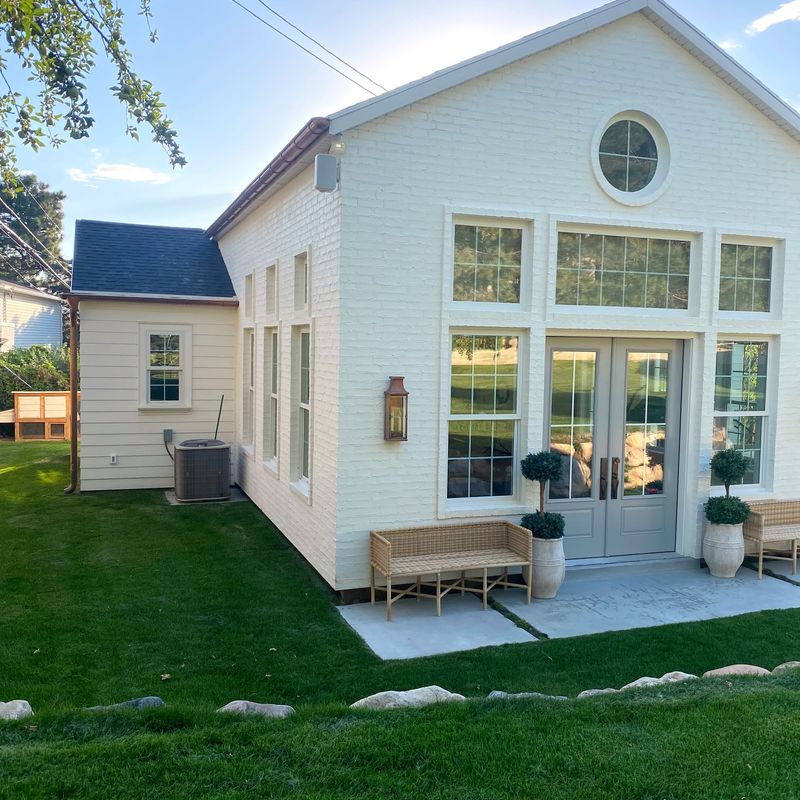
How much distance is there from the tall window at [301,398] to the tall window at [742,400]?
4.70m

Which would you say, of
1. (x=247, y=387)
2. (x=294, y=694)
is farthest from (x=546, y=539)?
(x=247, y=387)

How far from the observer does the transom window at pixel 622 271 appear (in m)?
8.12

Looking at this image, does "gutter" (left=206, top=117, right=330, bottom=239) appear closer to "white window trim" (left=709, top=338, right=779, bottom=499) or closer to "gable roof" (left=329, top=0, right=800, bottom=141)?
"gable roof" (left=329, top=0, right=800, bottom=141)

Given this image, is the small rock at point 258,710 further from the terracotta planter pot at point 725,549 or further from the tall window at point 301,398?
the terracotta planter pot at point 725,549

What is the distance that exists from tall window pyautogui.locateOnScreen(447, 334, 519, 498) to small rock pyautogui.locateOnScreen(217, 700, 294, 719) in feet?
11.9

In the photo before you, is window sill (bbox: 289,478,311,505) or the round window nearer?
the round window

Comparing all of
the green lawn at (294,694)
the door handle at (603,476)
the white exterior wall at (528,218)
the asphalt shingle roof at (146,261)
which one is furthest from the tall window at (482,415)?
the asphalt shingle roof at (146,261)

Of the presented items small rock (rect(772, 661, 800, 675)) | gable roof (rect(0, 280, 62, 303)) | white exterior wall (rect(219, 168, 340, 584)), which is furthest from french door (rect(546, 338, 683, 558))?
gable roof (rect(0, 280, 62, 303))

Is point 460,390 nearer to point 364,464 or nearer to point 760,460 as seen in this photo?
point 364,464

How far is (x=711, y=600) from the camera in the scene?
7723mm

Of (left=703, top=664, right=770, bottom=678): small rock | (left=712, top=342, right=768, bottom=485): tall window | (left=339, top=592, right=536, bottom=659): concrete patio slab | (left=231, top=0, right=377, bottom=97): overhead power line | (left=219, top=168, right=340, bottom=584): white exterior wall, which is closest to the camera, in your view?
(left=703, top=664, right=770, bottom=678): small rock

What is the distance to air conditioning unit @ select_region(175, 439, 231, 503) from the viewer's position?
39.2 feet

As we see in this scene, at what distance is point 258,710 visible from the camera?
4.52 meters

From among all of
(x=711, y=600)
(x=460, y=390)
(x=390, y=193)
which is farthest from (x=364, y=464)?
(x=711, y=600)
